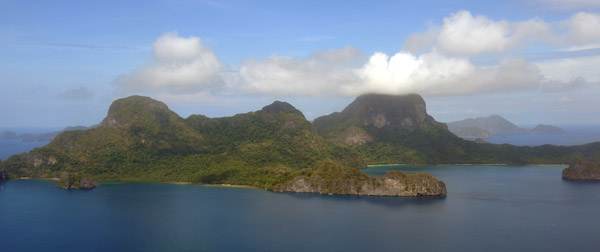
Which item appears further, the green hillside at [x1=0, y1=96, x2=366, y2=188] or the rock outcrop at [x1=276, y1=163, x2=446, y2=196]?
the green hillside at [x1=0, y1=96, x2=366, y2=188]

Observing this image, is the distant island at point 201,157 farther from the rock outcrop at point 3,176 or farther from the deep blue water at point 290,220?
the deep blue water at point 290,220

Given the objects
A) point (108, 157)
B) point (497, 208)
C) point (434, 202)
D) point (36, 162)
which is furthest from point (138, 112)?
point (497, 208)

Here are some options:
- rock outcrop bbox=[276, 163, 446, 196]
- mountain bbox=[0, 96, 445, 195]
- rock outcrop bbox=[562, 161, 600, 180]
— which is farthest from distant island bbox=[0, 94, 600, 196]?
rock outcrop bbox=[562, 161, 600, 180]

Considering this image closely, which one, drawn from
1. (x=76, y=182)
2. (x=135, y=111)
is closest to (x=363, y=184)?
(x=76, y=182)

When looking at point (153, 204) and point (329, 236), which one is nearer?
point (329, 236)

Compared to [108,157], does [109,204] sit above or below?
below

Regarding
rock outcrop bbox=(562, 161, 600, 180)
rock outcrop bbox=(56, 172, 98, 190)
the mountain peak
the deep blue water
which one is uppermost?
the mountain peak

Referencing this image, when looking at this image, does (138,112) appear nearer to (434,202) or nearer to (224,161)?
(224,161)

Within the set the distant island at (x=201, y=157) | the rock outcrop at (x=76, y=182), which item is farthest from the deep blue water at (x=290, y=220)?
the distant island at (x=201, y=157)

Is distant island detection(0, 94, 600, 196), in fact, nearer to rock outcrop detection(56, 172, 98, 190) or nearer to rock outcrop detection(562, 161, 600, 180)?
rock outcrop detection(56, 172, 98, 190)
